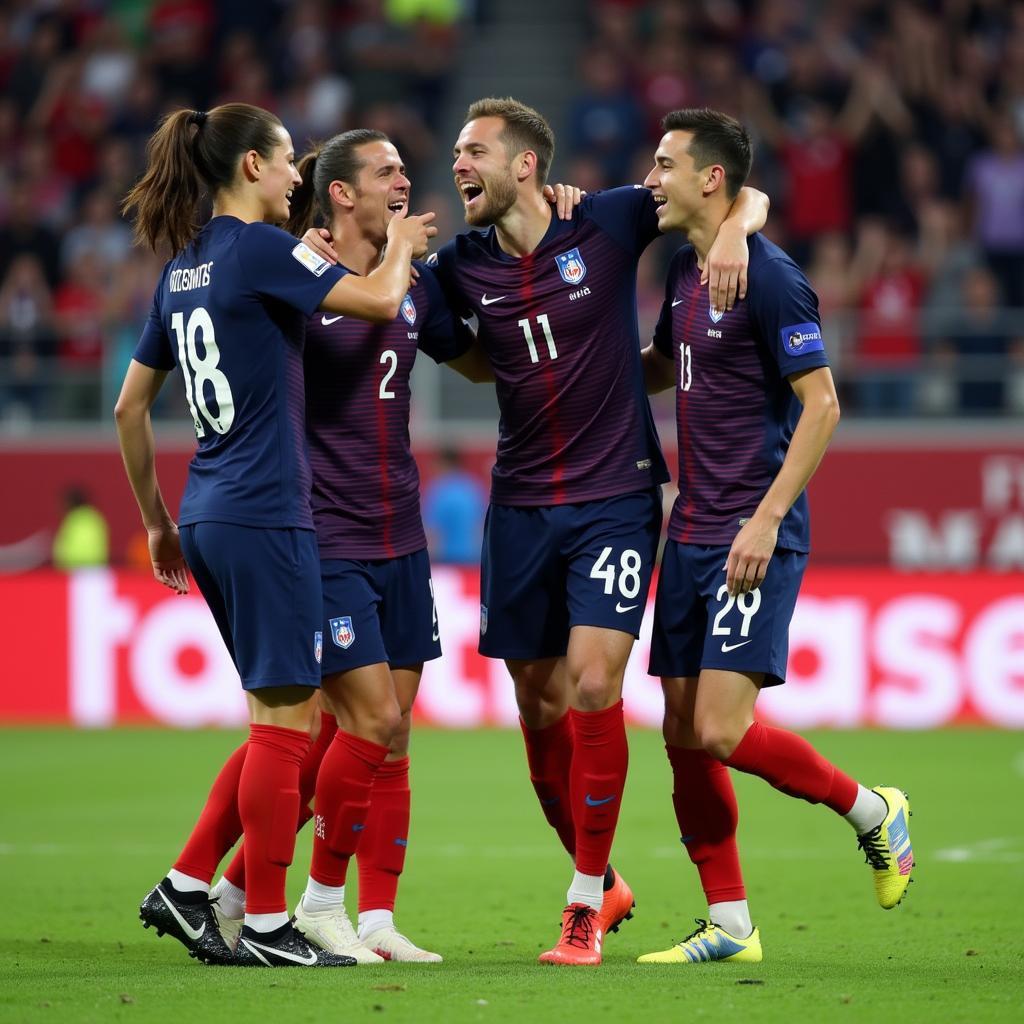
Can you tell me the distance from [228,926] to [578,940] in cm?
115

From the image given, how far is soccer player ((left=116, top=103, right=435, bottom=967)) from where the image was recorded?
5.23 m

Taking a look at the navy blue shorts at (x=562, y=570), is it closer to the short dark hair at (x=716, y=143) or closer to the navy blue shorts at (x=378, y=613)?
the navy blue shorts at (x=378, y=613)

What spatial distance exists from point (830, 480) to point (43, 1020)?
1198cm

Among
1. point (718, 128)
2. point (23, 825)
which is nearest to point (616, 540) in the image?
point (718, 128)

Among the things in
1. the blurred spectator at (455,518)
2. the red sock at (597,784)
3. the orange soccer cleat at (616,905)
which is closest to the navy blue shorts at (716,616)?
the red sock at (597,784)

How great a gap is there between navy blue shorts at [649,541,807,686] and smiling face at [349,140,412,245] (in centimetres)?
146

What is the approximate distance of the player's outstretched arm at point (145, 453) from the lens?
5.67 meters

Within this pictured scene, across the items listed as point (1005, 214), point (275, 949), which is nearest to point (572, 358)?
point (275, 949)

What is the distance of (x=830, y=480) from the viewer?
15664 mm

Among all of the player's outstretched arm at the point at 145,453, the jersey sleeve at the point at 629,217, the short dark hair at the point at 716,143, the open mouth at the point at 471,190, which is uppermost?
the short dark hair at the point at 716,143

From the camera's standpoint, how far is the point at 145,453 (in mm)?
5727

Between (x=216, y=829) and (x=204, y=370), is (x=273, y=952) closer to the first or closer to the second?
(x=216, y=829)

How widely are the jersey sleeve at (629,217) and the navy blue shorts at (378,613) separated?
1276 mm

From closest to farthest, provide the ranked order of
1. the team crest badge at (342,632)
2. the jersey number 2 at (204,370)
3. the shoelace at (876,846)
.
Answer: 1. the jersey number 2 at (204,370)
2. the team crest badge at (342,632)
3. the shoelace at (876,846)
